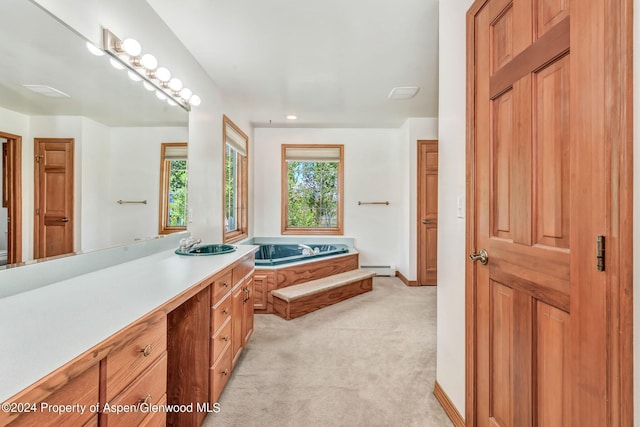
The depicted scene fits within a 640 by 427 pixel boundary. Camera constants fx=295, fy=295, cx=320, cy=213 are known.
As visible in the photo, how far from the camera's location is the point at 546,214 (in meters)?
0.97

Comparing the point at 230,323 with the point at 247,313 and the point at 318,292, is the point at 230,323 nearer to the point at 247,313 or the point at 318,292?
the point at 247,313

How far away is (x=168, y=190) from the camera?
6.96 ft

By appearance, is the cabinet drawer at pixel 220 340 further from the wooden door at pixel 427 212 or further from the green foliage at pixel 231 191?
the wooden door at pixel 427 212

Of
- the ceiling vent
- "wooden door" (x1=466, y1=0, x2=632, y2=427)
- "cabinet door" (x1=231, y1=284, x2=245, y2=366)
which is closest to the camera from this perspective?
"wooden door" (x1=466, y1=0, x2=632, y2=427)

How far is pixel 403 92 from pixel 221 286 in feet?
9.19

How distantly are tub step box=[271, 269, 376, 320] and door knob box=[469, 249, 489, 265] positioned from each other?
2020 millimetres

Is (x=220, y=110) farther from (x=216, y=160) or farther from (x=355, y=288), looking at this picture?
(x=355, y=288)

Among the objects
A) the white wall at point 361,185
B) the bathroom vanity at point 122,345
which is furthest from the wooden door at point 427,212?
the bathroom vanity at point 122,345

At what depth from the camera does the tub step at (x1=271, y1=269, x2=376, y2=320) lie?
3031 mm

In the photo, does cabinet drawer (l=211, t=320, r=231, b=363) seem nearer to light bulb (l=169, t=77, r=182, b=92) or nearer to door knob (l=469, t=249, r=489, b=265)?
door knob (l=469, t=249, r=489, b=265)

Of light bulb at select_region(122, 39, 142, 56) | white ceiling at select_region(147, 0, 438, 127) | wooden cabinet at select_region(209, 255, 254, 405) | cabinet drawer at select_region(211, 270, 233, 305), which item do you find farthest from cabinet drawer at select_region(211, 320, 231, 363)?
white ceiling at select_region(147, 0, 438, 127)

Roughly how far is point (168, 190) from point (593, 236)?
2262 millimetres

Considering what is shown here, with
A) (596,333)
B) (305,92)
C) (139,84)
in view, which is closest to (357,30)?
(305,92)

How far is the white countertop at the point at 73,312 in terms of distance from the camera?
2.11 ft
